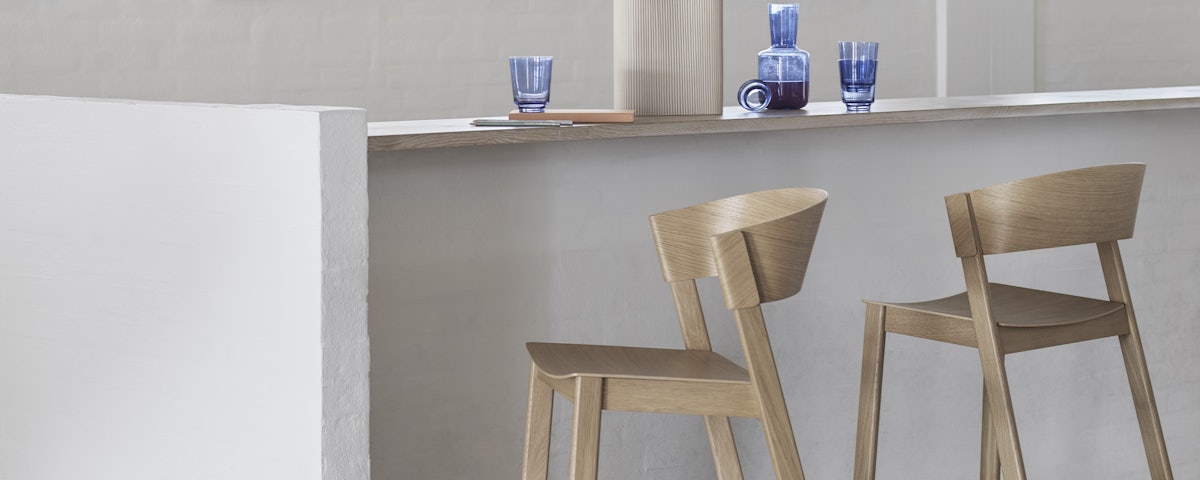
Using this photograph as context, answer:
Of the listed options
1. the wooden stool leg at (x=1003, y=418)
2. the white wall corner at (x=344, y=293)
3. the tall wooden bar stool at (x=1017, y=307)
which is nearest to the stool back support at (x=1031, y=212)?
the tall wooden bar stool at (x=1017, y=307)

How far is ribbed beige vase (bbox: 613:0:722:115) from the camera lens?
102 inches

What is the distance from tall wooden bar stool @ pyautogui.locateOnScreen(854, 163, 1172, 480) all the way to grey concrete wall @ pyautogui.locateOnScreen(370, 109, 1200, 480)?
37 centimetres

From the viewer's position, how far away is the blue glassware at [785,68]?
8.95ft

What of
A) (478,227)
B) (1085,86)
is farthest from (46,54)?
(1085,86)

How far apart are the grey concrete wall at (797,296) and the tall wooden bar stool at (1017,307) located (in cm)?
37

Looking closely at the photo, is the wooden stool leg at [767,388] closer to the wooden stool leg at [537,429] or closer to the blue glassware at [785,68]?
the wooden stool leg at [537,429]

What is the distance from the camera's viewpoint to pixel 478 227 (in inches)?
93.7

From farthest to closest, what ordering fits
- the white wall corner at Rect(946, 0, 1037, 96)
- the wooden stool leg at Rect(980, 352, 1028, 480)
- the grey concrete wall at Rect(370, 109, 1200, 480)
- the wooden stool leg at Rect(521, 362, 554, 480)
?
the white wall corner at Rect(946, 0, 1037, 96), the grey concrete wall at Rect(370, 109, 1200, 480), the wooden stool leg at Rect(980, 352, 1028, 480), the wooden stool leg at Rect(521, 362, 554, 480)

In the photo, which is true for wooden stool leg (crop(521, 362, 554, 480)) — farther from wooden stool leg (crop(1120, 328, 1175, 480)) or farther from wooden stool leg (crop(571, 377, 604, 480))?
wooden stool leg (crop(1120, 328, 1175, 480))

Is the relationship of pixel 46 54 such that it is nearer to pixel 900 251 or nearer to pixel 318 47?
pixel 318 47

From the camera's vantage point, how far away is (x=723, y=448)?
225 cm

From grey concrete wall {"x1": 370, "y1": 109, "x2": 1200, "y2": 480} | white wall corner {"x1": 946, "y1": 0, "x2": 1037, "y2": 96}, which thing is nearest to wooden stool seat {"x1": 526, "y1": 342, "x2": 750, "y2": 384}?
grey concrete wall {"x1": 370, "y1": 109, "x2": 1200, "y2": 480}

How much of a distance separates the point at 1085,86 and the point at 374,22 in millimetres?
3568

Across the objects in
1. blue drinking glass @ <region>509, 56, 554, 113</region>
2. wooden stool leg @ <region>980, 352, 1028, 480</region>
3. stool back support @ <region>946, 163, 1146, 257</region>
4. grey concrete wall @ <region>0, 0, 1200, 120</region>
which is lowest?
wooden stool leg @ <region>980, 352, 1028, 480</region>
